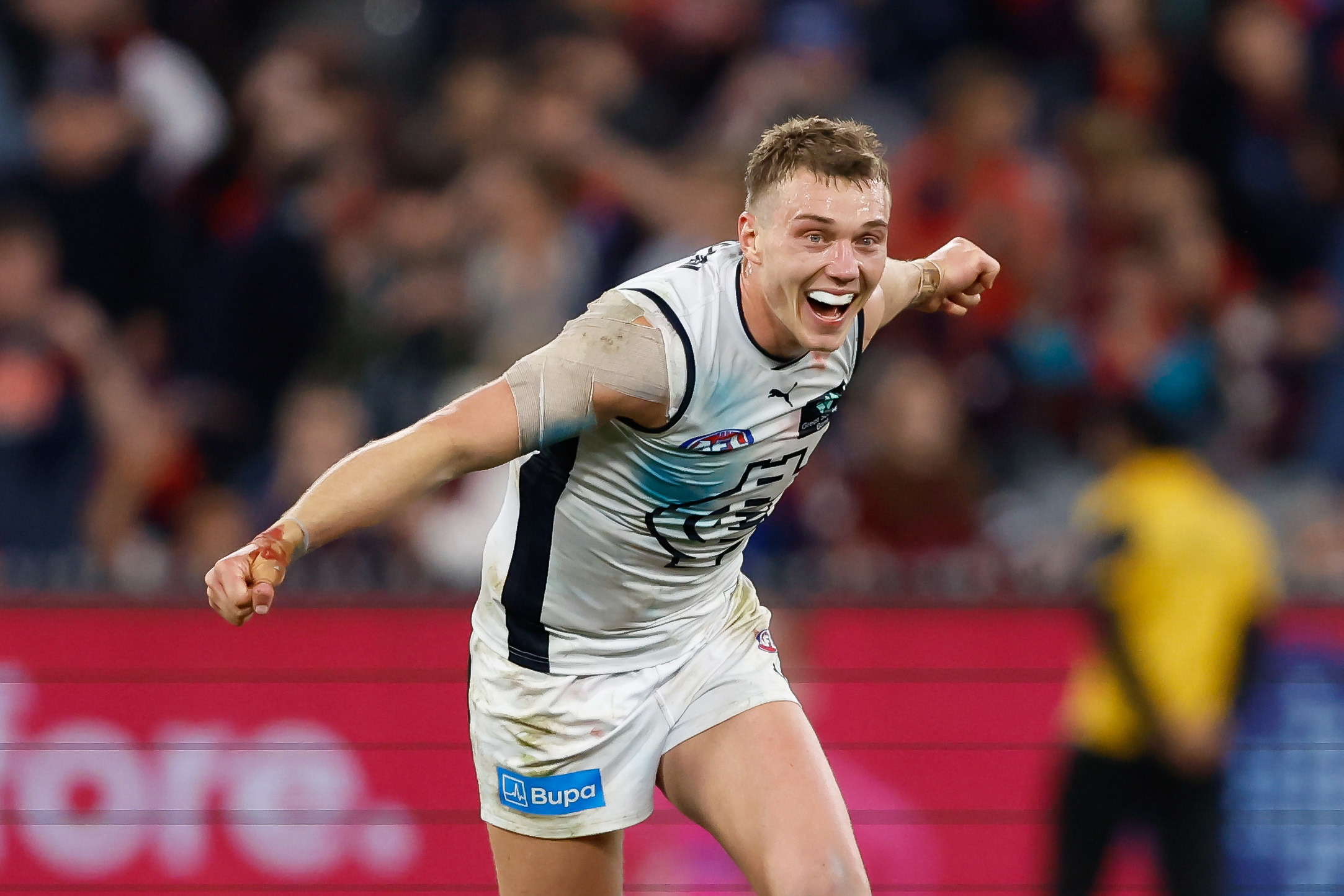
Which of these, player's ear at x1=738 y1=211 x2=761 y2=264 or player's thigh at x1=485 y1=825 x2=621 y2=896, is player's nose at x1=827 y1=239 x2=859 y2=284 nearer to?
player's ear at x1=738 y1=211 x2=761 y2=264

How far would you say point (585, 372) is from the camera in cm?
371

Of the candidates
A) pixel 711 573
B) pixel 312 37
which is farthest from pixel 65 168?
pixel 711 573

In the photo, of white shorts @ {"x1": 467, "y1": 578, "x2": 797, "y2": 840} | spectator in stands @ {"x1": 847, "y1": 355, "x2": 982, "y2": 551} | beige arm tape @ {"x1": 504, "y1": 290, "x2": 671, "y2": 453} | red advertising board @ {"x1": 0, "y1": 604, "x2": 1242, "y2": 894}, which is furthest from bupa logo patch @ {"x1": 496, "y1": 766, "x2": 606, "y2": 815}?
spectator in stands @ {"x1": 847, "y1": 355, "x2": 982, "y2": 551}

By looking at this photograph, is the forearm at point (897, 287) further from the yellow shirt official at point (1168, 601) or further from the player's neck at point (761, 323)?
the yellow shirt official at point (1168, 601)

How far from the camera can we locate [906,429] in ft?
23.6

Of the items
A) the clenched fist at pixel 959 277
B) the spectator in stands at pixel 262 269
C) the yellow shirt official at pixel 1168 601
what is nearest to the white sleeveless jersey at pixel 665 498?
the clenched fist at pixel 959 277

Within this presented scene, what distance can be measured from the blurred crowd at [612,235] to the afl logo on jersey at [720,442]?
113 inches

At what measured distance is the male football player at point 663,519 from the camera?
3699mm

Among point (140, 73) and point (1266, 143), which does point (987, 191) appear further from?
point (140, 73)

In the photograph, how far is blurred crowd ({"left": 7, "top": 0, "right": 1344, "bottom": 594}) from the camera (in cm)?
745

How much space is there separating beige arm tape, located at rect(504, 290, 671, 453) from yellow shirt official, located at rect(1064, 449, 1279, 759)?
309 cm

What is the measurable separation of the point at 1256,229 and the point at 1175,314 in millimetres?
909

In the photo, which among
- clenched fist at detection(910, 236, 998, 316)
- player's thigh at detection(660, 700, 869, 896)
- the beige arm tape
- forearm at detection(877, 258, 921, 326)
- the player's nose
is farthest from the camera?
clenched fist at detection(910, 236, 998, 316)

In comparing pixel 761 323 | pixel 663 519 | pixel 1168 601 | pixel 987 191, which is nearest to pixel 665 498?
pixel 663 519
